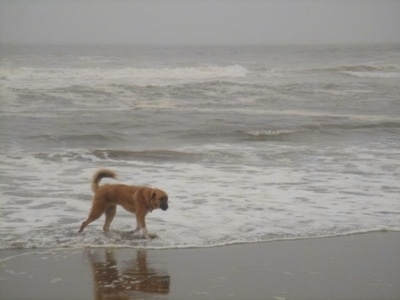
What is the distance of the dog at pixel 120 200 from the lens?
6328 millimetres

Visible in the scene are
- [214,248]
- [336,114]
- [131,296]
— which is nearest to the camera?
[131,296]

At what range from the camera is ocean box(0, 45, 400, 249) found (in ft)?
22.7

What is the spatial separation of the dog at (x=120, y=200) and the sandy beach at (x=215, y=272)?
53 centimetres

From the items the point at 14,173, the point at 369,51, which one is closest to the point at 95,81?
the point at 14,173

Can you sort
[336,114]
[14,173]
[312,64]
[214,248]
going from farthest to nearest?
[312,64], [336,114], [14,173], [214,248]

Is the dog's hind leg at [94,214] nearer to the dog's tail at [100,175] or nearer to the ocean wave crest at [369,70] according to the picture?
the dog's tail at [100,175]

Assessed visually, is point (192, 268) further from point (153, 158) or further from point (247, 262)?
point (153, 158)

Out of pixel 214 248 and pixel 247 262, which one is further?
pixel 214 248

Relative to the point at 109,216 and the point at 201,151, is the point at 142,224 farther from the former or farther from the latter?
the point at 201,151

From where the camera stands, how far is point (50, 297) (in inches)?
182

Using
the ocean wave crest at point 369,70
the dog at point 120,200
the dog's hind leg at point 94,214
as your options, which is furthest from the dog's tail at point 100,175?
the ocean wave crest at point 369,70

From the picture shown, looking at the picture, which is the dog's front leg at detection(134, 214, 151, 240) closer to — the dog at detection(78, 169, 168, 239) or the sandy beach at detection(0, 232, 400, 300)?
the dog at detection(78, 169, 168, 239)

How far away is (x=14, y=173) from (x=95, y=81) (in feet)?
55.1

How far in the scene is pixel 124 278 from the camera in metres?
5.04
